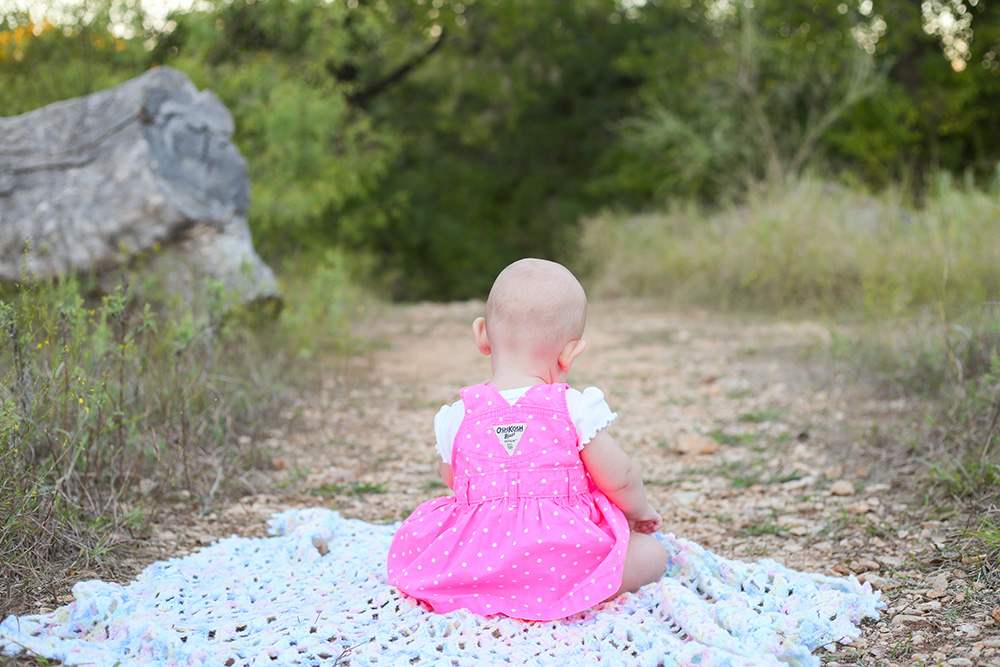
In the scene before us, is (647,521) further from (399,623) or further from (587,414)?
(399,623)

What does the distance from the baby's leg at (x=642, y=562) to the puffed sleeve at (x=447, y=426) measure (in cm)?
53

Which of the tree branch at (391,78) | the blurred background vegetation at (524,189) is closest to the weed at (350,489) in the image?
the blurred background vegetation at (524,189)

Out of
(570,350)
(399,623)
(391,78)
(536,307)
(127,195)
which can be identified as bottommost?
(399,623)

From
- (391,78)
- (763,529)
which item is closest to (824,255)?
(763,529)

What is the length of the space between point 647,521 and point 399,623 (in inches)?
27.9

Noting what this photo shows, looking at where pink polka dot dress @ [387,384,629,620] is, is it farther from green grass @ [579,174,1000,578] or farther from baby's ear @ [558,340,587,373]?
green grass @ [579,174,1000,578]

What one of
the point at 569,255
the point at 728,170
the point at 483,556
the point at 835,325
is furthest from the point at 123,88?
the point at 728,170

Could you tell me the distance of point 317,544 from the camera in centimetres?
248

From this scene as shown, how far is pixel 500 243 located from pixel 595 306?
9.85 meters

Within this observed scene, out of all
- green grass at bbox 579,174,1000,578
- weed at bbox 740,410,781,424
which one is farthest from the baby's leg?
weed at bbox 740,410,781,424

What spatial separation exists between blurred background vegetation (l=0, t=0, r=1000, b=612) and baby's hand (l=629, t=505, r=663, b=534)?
2.85ft

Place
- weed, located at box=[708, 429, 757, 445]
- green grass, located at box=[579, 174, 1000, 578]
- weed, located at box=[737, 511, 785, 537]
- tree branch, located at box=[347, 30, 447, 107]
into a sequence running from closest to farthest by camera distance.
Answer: weed, located at box=[737, 511, 785, 537] < green grass, located at box=[579, 174, 1000, 578] < weed, located at box=[708, 429, 757, 445] < tree branch, located at box=[347, 30, 447, 107]

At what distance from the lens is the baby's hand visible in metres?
2.15

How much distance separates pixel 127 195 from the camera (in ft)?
14.7
